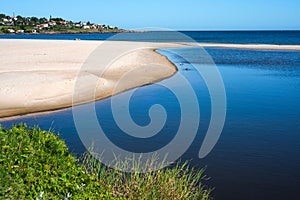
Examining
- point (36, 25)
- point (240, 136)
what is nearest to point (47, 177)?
point (240, 136)

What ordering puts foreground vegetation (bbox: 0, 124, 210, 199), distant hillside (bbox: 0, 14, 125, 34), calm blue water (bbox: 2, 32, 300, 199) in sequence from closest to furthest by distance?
1. foreground vegetation (bbox: 0, 124, 210, 199)
2. calm blue water (bbox: 2, 32, 300, 199)
3. distant hillside (bbox: 0, 14, 125, 34)

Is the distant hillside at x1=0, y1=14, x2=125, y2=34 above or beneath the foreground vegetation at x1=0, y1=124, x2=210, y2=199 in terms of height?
beneath

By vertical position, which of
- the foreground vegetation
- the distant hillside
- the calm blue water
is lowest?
the distant hillside

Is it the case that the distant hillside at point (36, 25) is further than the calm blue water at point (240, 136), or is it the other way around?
the distant hillside at point (36, 25)

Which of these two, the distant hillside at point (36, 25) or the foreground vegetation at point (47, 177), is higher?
the foreground vegetation at point (47, 177)

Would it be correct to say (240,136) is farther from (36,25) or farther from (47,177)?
(36,25)

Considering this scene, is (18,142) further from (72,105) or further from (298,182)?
(72,105)

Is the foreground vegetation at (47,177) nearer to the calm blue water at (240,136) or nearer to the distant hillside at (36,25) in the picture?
the calm blue water at (240,136)

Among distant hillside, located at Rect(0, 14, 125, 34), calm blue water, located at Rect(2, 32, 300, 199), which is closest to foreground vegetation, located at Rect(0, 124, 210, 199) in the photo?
calm blue water, located at Rect(2, 32, 300, 199)

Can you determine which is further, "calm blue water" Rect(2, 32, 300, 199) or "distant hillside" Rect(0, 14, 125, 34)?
"distant hillside" Rect(0, 14, 125, 34)

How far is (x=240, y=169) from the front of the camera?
8.23 metres

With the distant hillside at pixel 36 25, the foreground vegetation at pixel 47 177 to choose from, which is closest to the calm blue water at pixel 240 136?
the foreground vegetation at pixel 47 177

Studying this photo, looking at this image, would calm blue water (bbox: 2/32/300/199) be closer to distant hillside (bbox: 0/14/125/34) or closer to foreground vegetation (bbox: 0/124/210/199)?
foreground vegetation (bbox: 0/124/210/199)

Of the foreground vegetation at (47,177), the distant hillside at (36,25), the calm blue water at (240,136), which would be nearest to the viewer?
the foreground vegetation at (47,177)
